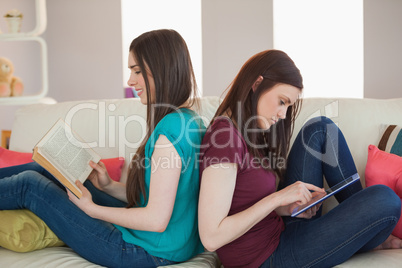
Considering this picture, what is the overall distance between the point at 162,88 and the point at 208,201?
391mm

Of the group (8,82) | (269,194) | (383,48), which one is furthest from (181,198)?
(383,48)

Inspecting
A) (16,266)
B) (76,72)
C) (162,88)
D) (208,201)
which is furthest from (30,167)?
(76,72)

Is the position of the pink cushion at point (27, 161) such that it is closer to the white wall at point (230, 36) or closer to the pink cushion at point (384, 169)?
the pink cushion at point (384, 169)

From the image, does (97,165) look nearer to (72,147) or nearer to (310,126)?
(72,147)

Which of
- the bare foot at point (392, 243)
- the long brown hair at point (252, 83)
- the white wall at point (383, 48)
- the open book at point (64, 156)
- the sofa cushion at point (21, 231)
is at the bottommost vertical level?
the bare foot at point (392, 243)

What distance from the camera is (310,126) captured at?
66.2 inches

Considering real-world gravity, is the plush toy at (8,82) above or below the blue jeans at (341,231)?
above

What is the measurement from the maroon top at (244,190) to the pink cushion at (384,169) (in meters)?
0.46

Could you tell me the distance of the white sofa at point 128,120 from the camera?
1938 mm

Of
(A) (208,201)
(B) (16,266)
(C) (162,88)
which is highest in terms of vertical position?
(C) (162,88)

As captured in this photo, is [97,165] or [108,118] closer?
[97,165]

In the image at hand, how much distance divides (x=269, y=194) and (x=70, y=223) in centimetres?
64

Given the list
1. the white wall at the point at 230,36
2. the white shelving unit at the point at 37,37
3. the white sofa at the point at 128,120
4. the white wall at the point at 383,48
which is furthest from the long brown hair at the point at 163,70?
the white wall at the point at 230,36

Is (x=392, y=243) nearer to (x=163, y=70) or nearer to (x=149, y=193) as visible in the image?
(x=149, y=193)
